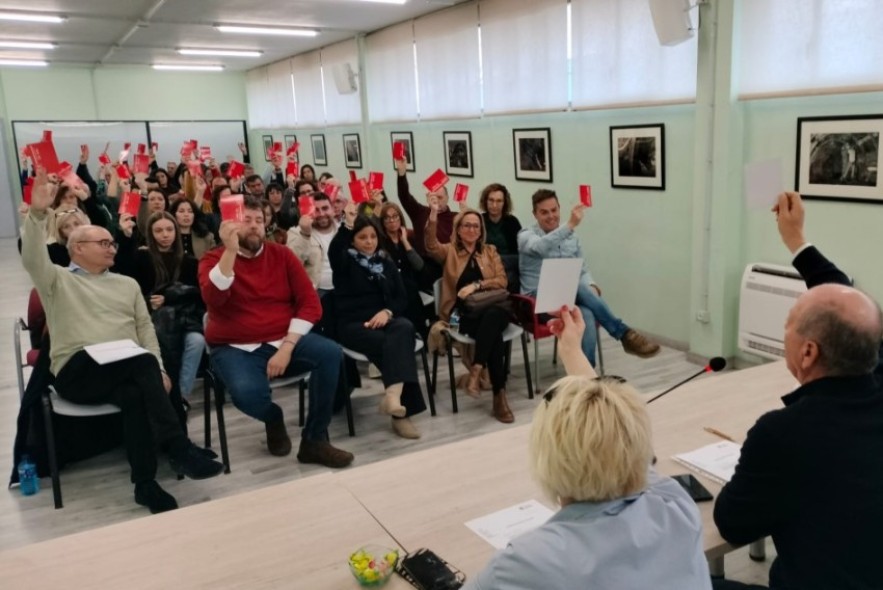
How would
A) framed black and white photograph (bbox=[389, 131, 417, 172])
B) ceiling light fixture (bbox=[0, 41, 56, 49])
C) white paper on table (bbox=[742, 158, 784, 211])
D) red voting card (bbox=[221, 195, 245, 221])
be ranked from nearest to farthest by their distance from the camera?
white paper on table (bbox=[742, 158, 784, 211])
red voting card (bbox=[221, 195, 245, 221])
framed black and white photograph (bbox=[389, 131, 417, 172])
ceiling light fixture (bbox=[0, 41, 56, 49])

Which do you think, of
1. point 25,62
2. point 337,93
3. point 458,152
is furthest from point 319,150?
point 25,62

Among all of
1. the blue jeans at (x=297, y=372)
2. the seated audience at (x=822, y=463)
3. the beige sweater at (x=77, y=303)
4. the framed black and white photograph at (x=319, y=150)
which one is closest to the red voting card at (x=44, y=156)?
the beige sweater at (x=77, y=303)

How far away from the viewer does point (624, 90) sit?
530 centimetres

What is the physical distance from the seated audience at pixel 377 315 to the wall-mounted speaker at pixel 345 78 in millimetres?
5599

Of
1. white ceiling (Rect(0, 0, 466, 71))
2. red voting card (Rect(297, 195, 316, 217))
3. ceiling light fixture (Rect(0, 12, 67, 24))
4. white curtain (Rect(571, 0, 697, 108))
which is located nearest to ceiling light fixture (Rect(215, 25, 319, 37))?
white ceiling (Rect(0, 0, 466, 71))

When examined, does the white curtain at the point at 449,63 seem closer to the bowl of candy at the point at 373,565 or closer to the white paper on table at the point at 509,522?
the white paper on table at the point at 509,522

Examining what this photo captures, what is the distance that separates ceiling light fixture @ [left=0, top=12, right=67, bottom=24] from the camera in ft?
22.5

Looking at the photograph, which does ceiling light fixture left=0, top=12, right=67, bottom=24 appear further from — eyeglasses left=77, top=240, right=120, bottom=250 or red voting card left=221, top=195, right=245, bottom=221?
red voting card left=221, top=195, right=245, bottom=221

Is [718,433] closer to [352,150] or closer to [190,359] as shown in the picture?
[190,359]

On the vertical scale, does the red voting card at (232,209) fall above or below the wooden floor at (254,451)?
above

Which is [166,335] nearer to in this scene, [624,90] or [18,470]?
[18,470]

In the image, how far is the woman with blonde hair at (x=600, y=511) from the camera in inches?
43.5

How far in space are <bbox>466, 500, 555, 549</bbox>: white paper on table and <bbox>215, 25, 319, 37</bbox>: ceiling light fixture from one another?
7651 millimetres

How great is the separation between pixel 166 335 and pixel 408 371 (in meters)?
1.40
